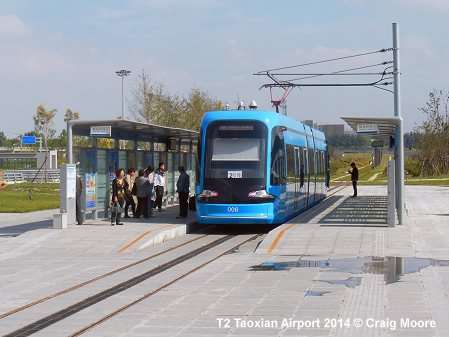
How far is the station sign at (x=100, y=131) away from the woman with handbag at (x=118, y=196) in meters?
1.12

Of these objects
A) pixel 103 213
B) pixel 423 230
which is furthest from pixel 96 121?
pixel 423 230

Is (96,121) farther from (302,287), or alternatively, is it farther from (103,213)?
(302,287)

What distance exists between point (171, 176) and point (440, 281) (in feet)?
68.6

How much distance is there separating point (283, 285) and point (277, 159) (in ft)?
35.5

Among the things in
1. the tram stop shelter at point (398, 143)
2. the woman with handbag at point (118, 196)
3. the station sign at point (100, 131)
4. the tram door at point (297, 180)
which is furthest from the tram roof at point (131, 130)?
the tram stop shelter at point (398, 143)

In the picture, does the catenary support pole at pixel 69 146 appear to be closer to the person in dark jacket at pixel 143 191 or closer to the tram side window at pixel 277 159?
the person in dark jacket at pixel 143 191

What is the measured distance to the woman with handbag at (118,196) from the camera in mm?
22688

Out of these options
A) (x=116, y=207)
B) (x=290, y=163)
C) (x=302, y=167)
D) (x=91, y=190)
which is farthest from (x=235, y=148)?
(x=302, y=167)

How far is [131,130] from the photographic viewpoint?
2714cm

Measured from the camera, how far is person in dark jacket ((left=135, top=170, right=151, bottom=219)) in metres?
25.6

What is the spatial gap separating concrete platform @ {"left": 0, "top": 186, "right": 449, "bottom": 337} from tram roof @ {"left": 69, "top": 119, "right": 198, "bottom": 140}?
10.2ft

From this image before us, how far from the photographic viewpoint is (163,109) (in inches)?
2259

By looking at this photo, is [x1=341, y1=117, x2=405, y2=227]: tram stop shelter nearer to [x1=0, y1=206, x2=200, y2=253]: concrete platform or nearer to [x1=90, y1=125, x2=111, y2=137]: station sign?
[x1=0, y1=206, x2=200, y2=253]: concrete platform

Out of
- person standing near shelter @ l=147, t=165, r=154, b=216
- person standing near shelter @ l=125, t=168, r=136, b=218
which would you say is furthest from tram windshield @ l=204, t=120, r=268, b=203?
person standing near shelter @ l=147, t=165, r=154, b=216
